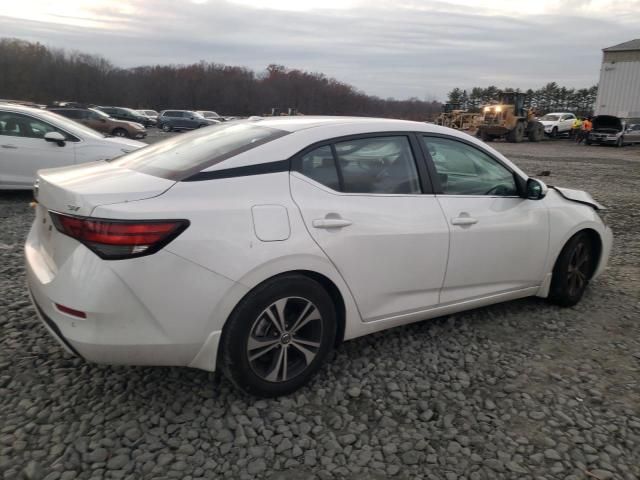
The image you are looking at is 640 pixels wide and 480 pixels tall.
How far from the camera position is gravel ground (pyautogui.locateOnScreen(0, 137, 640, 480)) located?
237cm

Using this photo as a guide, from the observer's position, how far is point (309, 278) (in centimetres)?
277

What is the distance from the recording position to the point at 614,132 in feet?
101

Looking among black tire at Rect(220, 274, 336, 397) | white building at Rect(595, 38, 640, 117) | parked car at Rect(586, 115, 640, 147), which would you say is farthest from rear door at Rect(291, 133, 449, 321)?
white building at Rect(595, 38, 640, 117)

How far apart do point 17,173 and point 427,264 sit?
274 inches

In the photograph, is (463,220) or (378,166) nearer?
(378,166)

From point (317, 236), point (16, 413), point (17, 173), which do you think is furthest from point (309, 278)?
point (17, 173)

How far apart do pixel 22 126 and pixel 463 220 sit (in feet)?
23.5

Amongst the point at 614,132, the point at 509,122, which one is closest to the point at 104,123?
the point at 509,122

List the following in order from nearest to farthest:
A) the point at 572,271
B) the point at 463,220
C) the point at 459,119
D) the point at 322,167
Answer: the point at 322,167 → the point at 463,220 → the point at 572,271 → the point at 459,119

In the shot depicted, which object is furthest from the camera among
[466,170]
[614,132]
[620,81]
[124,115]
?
[620,81]

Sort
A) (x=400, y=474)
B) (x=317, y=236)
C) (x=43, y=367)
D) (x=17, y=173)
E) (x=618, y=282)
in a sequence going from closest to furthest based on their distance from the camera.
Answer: (x=400, y=474) < (x=317, y=236) < (x=43, y=367) < (x=618, y=282) < (x=17, y=173)

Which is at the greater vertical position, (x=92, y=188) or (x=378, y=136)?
(x=378, y=136)

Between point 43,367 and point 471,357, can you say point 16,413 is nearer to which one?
point 43,367

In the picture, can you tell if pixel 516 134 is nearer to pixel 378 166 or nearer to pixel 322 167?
pixel 378 166
